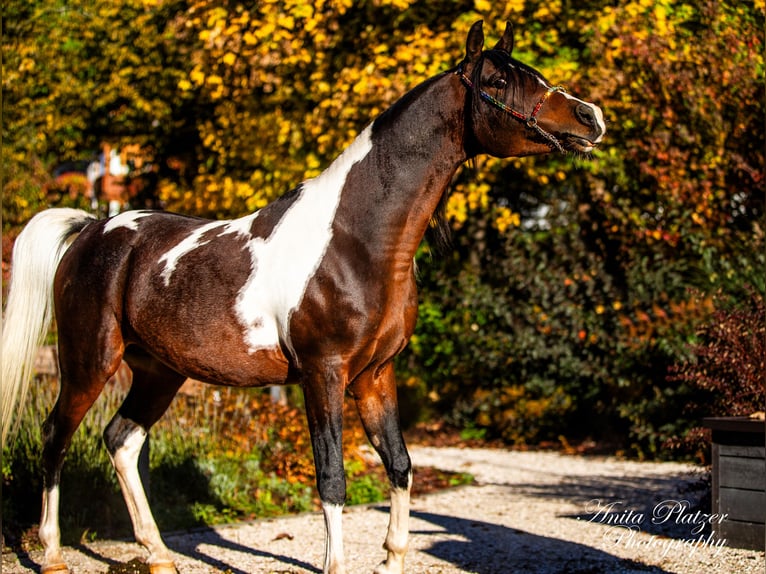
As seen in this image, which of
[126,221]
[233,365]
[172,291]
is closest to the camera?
[233,365]

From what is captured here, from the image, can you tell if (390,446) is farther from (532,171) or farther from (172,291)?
(532,171)

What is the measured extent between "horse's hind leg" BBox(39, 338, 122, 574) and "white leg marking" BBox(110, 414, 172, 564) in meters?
0.28

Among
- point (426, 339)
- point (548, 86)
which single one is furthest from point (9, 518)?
point (426, 339)

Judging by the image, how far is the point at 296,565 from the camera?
4977mm

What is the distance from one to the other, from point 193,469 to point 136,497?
2.26 metres

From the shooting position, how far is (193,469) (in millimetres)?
6883

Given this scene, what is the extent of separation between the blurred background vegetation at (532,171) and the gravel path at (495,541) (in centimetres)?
206

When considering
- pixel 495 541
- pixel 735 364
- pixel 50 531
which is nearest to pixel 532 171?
pixel 735 364

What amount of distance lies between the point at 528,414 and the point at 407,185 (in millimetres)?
7917

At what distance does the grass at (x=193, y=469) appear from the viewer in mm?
6105

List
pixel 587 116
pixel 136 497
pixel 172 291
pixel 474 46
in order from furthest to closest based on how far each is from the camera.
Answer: pixel 136 497 → pixel 172 291 → pixel 474 46 → pixel 587 116

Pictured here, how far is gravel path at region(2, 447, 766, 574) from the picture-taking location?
16.0 ft

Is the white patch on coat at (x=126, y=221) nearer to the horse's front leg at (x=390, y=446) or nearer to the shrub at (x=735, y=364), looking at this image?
the horse's front leg at (x=390, y=446)

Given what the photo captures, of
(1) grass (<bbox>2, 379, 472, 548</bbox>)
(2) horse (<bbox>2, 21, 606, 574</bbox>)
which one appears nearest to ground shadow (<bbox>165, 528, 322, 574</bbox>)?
(1) grass (<bbox>2, 379, 472, 548</bbox>)
